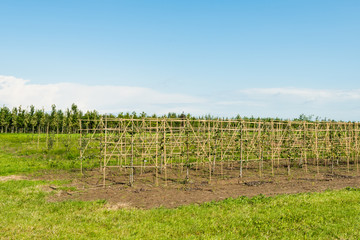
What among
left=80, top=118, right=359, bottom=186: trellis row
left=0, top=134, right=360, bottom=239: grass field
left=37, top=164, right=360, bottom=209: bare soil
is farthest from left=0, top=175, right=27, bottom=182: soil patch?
left=0, top=134, right=360, bottom=239: grass field

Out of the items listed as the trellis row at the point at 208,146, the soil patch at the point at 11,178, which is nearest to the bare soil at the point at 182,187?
the trellis row at the point at 208,146

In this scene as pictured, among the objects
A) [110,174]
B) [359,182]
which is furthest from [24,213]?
[359,182]

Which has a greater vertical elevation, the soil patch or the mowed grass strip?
the mowed grass strip

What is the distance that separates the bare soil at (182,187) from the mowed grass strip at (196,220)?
0.88 meters

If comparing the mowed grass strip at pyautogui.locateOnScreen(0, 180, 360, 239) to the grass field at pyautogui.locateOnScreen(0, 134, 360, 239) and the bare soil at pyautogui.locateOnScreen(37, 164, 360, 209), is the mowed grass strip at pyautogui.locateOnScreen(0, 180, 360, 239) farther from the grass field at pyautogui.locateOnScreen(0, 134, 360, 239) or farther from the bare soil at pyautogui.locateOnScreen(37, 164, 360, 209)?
the bare soil at pyautogui.locateOnScreen(37, 164, 360, 209)

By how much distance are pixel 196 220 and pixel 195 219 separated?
0.10m

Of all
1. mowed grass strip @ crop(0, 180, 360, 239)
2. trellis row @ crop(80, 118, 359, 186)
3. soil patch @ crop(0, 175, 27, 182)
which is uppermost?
trellis row @ crop(80, 118, 359, 186)

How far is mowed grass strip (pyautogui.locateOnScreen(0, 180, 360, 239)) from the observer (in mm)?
6988

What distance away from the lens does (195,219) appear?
7867 mm

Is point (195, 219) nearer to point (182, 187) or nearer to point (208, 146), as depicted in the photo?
point (182, 187)

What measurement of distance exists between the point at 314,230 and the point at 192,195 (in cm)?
460

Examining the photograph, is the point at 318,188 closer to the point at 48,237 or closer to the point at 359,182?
the point at 359,182

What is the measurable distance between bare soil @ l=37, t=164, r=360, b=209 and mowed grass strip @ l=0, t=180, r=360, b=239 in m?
0.88

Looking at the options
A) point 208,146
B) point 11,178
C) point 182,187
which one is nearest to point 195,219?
point 182,187
